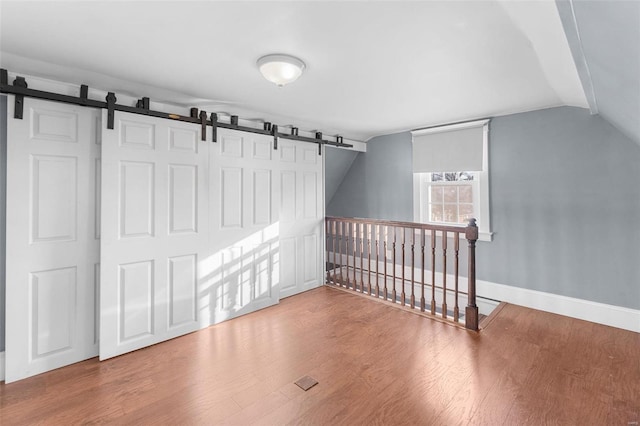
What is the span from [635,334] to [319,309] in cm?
296

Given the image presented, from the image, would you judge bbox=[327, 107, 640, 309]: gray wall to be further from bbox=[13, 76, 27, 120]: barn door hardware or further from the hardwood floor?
bbox=[13, 76, 27, 120]: barn door hardware

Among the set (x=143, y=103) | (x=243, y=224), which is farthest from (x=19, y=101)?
(x=243, y=224)

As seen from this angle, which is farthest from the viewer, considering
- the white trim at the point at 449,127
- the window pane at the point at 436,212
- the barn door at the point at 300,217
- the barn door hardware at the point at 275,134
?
the window pane at the point at 436,212

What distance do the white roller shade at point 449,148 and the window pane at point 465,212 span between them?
491 mm

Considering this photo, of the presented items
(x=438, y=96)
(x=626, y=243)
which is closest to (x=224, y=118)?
(x=438, y=96)

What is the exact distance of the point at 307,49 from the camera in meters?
1.87

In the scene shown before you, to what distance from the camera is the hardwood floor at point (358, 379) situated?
173cm

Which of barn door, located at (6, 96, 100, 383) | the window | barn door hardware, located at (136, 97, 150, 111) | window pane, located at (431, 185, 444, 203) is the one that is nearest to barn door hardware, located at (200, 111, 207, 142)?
barn door hardware, located at (136, 97, 150, 111)

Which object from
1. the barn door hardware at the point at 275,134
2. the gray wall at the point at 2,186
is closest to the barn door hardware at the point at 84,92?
the gray wall at the point at 2,186

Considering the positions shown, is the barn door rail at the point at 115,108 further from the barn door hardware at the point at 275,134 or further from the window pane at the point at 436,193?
the window pane at the point at 436,193

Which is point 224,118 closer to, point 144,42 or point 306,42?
point 144,42

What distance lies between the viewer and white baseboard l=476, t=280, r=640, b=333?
2812mm

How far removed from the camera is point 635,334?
2.69 metres

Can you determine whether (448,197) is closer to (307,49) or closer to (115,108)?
(307,49)
